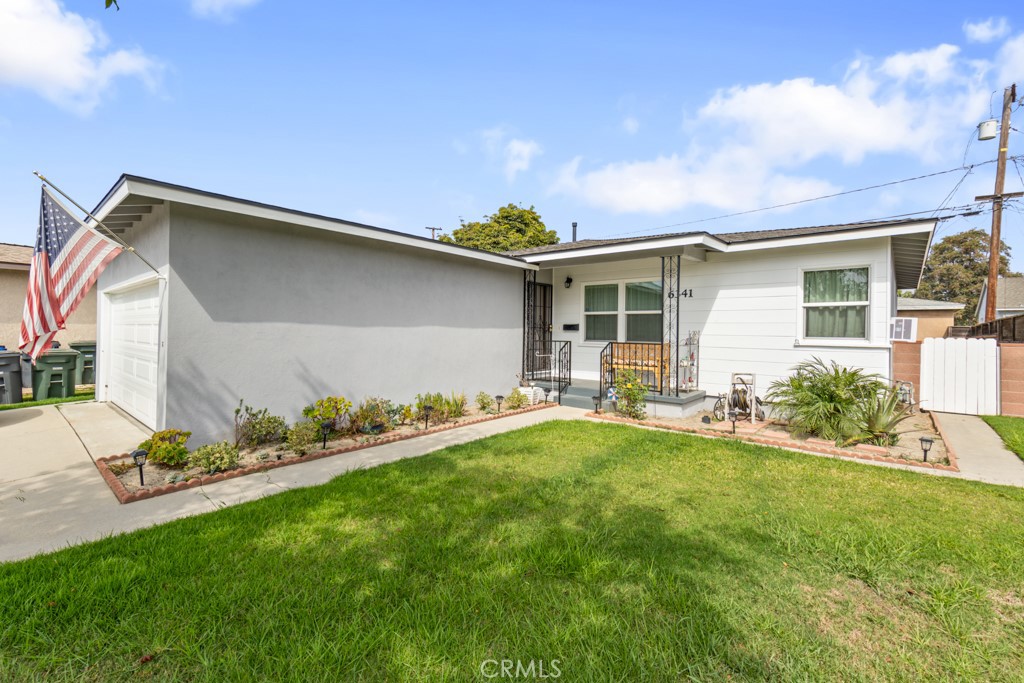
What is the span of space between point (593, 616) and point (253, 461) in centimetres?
430

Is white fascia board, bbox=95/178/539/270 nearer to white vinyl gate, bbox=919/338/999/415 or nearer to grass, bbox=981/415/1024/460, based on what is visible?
grass, bbox=981/415/1024/460

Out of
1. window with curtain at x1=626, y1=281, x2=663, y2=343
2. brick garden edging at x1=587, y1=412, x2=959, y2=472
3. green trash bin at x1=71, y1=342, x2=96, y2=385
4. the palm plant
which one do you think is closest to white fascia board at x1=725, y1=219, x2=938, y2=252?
window with curtain at x1=626, y1=281, x2=663, y2=343

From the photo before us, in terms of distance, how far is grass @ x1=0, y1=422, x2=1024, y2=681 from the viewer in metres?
1.97

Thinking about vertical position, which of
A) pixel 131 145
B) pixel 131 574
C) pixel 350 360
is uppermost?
pixel 131 145

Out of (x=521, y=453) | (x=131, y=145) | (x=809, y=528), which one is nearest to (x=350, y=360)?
(x=521, y=453)

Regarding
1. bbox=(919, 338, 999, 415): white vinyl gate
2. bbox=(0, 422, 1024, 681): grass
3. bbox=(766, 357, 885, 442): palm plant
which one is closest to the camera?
bbox=(0, 422, 1024, 681): grass

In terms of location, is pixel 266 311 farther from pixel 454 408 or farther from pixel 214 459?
pixel 454 408

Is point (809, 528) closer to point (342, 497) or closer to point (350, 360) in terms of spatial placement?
point (342, 497)

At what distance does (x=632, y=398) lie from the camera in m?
7.52

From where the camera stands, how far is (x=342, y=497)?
3.89 metres

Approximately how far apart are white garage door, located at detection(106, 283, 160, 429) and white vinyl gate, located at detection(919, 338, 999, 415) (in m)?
11.8

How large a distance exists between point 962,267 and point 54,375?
4999cm

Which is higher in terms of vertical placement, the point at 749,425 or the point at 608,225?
the point at 608,225

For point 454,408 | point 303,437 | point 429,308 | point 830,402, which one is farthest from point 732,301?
point 303,437
